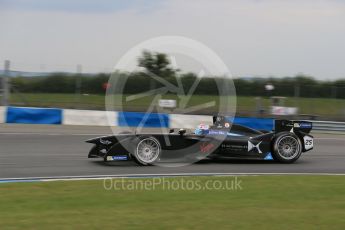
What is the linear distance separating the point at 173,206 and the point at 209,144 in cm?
416

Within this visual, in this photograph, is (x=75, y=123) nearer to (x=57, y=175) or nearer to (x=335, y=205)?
(x=57, y=175)

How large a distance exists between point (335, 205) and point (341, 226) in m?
1.19

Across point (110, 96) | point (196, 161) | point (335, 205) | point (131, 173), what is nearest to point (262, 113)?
point (110, 96)

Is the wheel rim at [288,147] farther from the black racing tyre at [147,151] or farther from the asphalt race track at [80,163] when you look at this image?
the black racing tyre at [147,151]

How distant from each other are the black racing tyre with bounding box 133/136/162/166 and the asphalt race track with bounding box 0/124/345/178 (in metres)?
0.17

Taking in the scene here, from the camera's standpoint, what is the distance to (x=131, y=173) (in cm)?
956

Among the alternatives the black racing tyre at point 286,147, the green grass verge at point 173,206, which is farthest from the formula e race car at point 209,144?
the green grass verge at point 173,206

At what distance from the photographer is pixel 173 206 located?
6.63m

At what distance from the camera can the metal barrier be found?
69.2 ft

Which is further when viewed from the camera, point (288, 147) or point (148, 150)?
point (288, 147)

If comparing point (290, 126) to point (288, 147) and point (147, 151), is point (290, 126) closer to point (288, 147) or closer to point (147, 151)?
point (288, 147)

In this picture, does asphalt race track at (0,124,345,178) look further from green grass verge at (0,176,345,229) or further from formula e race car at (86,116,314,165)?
green grass verge at (0,176,345,229)

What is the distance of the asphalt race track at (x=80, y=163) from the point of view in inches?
386

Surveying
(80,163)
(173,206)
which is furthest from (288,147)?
(173,206)
